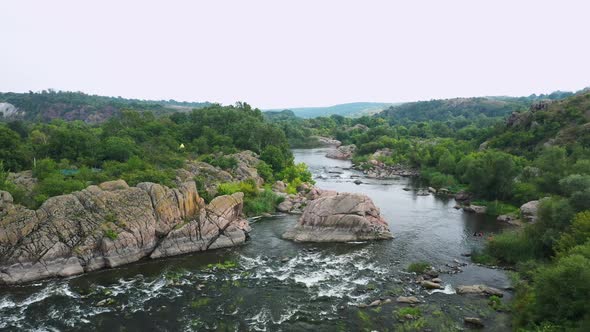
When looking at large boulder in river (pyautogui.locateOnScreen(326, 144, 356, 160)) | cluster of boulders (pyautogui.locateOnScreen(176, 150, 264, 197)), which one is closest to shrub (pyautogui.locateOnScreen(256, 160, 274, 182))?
cluster of boulders (pyautogui.locateOnScreen(176, 150, 264, 197))

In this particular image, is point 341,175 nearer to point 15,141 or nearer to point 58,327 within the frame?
point 15,141

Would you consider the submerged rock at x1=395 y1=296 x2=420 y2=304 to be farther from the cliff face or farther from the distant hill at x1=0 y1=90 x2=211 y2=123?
the distant hill at x1=0 y1=90 x2=211 y2=123

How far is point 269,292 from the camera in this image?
88.8ft

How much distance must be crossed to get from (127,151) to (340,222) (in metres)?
28.7

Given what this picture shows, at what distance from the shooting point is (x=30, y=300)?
2545cm

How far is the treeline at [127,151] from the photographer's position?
3899 centimetres

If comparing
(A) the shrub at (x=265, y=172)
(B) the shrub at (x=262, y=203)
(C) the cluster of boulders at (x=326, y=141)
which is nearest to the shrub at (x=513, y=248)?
(B) the shrub at (x=262, y=203)

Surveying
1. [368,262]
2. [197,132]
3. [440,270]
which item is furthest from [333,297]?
[197,132]

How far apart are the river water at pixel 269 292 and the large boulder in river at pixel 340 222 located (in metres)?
1.20

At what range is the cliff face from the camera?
2884 centimetres

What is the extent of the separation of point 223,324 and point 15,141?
38.6 m

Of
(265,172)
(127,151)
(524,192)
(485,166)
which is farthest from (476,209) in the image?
(127,151)

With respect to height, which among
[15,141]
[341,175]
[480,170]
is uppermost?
[15,141]

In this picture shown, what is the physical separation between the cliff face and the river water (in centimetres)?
123
